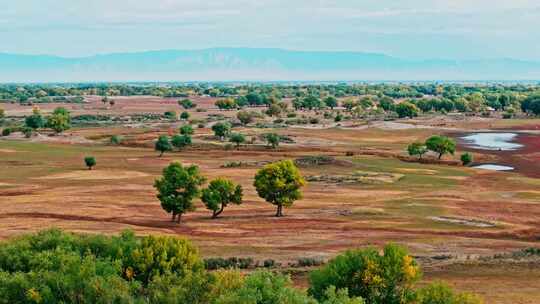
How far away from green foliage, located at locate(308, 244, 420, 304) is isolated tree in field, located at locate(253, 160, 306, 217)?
44314mm

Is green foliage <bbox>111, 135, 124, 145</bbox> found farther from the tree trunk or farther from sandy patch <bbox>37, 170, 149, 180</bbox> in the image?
the tree trunk

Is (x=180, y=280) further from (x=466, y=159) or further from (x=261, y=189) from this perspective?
(x=466, y=159)

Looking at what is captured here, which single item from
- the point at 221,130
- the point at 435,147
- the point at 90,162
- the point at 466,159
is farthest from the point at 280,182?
the point at 221,130

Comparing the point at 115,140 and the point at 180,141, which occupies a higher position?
the point at 180,141

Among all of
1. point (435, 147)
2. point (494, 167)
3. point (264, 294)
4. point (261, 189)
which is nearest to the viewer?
point (264, 294)

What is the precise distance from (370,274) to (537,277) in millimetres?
21100

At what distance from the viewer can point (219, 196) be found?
83.4 meters

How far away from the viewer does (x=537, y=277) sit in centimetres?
5431

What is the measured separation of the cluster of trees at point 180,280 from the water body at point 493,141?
416ft

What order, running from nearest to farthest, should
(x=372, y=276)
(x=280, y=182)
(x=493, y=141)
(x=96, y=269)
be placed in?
(x=372, y=276)
(x=96, y=269)
(x=280, y=182)
(x=493, y=141)

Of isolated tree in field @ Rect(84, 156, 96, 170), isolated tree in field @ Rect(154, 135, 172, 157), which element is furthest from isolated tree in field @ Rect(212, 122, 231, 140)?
isolated tree in field @ Rect(84, 156, 96, 170)

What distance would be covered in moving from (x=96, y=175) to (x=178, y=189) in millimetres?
41873

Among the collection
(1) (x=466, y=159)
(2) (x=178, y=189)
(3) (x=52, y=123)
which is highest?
(2) (x=178, y=189)

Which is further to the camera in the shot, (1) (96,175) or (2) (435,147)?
(2) (435,147)
